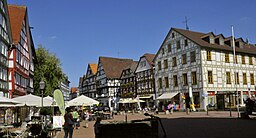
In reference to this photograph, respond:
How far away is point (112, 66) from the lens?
74875 mm

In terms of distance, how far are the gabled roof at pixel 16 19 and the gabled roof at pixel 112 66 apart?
1497 inches

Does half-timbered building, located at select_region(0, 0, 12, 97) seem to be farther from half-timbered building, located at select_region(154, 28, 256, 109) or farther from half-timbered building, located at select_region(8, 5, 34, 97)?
half-timbered building, located at select_region(154, 28, 256, 109)

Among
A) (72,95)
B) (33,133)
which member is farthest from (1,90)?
(72,95)

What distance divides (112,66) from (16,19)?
41981 mm

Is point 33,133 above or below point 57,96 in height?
below

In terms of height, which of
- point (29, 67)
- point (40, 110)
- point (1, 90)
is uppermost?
point (29, 67)

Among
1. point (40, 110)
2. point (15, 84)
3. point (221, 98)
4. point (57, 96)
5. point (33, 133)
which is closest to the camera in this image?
point (33, 133)

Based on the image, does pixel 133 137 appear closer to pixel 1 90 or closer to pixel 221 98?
pixel 1 90

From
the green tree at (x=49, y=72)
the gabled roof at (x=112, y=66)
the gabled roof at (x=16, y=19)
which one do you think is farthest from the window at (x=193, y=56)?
→ the gabled roof at (x=112, y=66)

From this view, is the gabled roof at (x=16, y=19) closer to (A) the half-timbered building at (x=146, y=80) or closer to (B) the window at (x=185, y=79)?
(B) the window at (x=185, y=79)

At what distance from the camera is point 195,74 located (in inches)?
1585

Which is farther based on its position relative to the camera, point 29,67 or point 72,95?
point 72,95

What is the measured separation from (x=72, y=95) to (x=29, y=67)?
353ft

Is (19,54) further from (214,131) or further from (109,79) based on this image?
(109,79)
